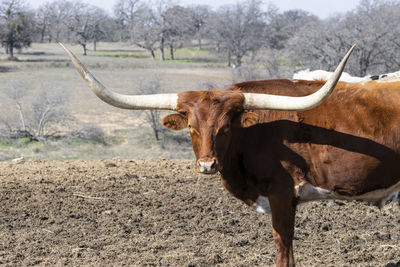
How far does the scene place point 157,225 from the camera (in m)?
6.46

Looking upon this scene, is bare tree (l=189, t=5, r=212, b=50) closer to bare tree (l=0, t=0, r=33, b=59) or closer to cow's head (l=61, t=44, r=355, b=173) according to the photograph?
bare tree (l=0, t=0, r=33, b=59)

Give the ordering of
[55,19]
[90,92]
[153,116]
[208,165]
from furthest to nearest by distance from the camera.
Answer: [55,19] → [90,92] → [153,116] → [208,165]

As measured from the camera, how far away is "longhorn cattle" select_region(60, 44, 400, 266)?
460 centimetres

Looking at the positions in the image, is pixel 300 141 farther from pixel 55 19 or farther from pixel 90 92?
pixel 55 19

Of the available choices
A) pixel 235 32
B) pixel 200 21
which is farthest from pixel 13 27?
pixel 200 21

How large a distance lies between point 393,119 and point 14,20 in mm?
41463

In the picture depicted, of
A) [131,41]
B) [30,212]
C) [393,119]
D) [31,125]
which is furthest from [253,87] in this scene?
[131,41]

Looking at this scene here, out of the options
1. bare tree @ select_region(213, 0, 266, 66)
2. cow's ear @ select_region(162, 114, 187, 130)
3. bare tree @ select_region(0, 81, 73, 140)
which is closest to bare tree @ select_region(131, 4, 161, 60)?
bare tree @ select_region(213, 0, 266, 66)

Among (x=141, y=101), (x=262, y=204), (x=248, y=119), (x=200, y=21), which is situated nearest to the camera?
(x=248, y=119)

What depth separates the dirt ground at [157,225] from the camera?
→ 5500mm

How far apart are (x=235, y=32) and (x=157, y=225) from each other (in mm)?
55401

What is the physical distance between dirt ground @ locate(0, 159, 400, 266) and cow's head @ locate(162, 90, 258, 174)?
1.51 meters

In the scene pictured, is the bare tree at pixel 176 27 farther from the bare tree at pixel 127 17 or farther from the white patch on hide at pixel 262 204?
the white patch on hide at pixel 262 204

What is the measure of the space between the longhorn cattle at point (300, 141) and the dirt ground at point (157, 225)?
3.51 feet
